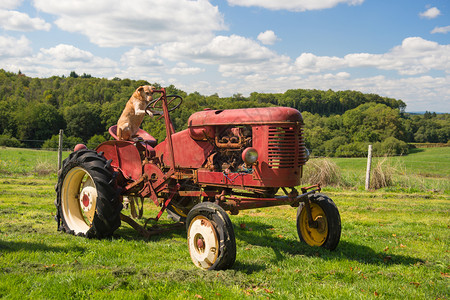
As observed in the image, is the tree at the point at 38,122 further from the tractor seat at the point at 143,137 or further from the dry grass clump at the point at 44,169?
the tractor seat at the point at 143,137

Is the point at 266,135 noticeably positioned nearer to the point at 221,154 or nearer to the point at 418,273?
the point at 221,154

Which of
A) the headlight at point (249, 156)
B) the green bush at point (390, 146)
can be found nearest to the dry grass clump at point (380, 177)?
the headlight at point (249, 156)

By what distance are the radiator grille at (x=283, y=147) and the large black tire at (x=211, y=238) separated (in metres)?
0.90

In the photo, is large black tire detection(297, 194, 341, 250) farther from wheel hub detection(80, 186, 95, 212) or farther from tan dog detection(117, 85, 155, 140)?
wheel hub detection(80, 186, 95, 212)

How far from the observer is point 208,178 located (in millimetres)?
4988

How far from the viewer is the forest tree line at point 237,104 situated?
82.9ft

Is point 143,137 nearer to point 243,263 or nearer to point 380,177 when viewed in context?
point 243,263

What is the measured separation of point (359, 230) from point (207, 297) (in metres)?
4.10

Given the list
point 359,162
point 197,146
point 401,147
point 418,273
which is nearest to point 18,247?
point 197,146

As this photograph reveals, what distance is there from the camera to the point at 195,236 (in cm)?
444

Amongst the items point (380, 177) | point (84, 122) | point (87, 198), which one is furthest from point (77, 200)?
point (84, 122)

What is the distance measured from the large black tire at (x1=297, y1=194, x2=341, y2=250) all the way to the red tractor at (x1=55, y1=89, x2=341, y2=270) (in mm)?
13

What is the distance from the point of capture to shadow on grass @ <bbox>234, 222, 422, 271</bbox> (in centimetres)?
479

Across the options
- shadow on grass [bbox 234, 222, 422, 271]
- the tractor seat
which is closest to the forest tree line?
the tractor seat
